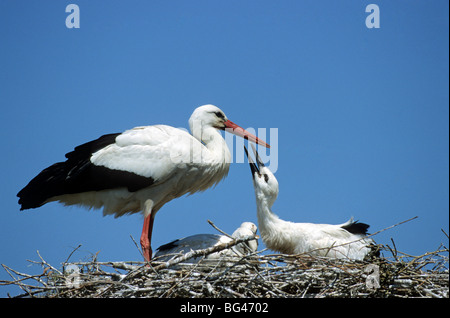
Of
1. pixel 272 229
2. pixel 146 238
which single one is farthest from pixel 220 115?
pixel 146 238

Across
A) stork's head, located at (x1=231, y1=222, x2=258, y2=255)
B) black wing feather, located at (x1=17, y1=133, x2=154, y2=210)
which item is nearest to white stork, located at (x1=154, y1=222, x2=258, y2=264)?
stork's head, located at (x1=231, y1=222, x2=258, y2=255)

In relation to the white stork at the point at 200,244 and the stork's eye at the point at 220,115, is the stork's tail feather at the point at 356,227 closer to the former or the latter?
the white stork at the point at 200,244

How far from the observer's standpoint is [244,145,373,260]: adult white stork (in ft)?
19.1

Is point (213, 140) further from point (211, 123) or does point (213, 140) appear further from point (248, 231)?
point (248, 231)

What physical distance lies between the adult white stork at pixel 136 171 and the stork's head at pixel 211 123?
11mm

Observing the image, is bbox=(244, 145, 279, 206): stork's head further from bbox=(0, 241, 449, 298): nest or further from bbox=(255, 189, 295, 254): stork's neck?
bbox=(0, 241, 449, 298): nest

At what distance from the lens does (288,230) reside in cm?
600

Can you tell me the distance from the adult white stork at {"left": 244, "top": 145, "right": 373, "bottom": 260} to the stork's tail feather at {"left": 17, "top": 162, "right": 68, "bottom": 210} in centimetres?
186

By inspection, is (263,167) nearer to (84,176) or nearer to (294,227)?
(294,227)

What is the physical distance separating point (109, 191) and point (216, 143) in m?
1.15
